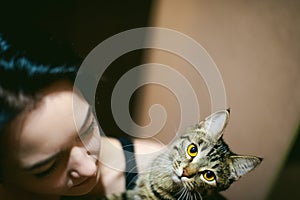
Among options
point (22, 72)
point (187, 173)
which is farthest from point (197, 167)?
point (22, 72)

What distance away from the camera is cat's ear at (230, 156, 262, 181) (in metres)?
0.53

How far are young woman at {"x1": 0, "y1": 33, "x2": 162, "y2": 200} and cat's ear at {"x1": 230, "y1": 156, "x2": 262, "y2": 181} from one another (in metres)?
0.21

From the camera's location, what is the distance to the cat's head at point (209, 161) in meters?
0.54

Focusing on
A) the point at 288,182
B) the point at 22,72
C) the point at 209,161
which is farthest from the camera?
the point at 288,182

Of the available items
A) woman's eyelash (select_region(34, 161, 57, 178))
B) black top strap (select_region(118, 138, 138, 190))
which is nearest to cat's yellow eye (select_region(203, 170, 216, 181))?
black top strap (select_region(118, 138, 138, 190))

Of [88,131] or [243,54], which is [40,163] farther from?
[243,54]

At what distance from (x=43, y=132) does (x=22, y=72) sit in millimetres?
81

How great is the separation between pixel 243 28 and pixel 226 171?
25 cm

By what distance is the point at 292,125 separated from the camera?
71cm

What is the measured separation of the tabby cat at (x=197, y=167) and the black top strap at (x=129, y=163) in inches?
0.4

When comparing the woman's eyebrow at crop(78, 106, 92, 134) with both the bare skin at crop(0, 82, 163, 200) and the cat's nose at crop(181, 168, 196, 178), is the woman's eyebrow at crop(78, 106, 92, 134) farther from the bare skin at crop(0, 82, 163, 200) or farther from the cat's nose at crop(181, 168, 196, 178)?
the cat's nose at crop(181, 168, 196, 178)

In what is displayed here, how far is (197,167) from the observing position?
0.55 meters

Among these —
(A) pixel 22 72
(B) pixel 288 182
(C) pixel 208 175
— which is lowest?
(B) pixel 288 182

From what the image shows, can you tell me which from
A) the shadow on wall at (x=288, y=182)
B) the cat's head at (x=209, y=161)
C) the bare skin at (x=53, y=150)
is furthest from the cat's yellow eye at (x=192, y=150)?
the shadow on wall at (x=288, y=182)
